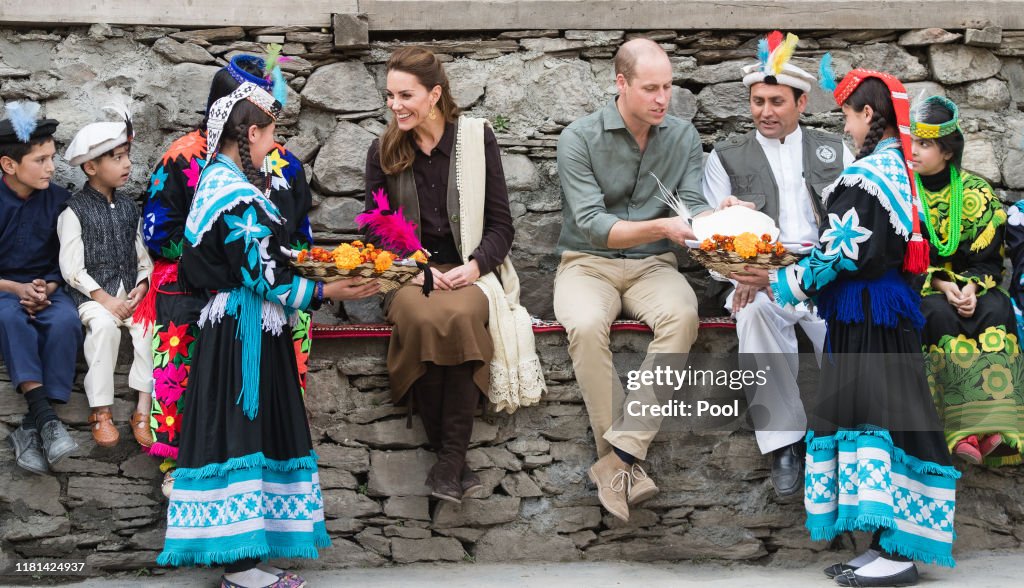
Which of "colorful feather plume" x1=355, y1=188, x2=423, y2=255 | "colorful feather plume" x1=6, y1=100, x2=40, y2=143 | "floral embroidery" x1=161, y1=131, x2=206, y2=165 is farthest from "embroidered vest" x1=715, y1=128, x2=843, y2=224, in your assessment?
"colorful feather plume" x1=6, y1=100, x2=40, y2=143

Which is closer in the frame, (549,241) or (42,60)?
(42,60)

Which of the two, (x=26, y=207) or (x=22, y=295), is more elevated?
(x=26, y=207)

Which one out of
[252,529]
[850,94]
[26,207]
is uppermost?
[850,94]

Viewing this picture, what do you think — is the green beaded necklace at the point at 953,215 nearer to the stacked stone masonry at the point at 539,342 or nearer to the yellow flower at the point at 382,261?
the stacked stone masonry at the point at 539,342

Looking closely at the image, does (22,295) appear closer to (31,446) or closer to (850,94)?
(31,446)

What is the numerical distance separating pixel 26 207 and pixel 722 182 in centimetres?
312

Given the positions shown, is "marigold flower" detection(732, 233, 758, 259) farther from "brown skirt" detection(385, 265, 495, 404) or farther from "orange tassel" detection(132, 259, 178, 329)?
"orange tassel" detection(132, 259, 178, 329)

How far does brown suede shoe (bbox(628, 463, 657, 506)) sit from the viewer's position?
5.01m

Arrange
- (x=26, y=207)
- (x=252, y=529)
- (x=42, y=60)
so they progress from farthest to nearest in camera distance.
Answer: (x=42, y=60) → (x=26, y=207) → (x=252, y=529)

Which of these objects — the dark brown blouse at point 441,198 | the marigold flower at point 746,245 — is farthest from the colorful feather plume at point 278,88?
the marigold flower at point 746,245

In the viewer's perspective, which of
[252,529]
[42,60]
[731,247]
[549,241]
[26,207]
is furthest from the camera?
[549,241]

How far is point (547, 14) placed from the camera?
5.99 m

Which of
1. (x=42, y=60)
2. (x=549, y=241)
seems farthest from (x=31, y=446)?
(x=549, y=241)

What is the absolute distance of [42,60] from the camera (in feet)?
18.4
